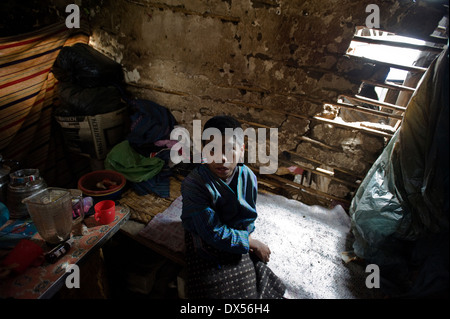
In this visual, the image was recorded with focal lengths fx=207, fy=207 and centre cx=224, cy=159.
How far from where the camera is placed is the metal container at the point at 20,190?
1477 mm

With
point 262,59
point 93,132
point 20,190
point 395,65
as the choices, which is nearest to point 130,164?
point 93,132

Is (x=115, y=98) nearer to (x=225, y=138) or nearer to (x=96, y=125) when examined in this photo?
(x=96, y=125)

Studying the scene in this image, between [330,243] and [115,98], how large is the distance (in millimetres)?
3027

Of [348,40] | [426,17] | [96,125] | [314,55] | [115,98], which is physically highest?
[426,17]

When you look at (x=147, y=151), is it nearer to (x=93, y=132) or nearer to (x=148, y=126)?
(x=148, y=126)

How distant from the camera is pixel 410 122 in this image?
152 cm

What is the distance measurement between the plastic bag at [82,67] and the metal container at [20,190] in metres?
1.50

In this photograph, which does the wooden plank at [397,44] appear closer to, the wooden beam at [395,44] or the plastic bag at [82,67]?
the wooden beam at [395,44]

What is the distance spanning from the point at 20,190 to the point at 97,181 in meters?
0.87

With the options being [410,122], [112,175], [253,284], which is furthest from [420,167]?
[112,175]

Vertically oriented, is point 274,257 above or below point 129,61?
below

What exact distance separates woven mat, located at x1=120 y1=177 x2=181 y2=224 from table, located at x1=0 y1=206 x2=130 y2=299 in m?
0.65

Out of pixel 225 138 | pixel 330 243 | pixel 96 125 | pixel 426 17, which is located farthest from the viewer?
pixel 96 125
